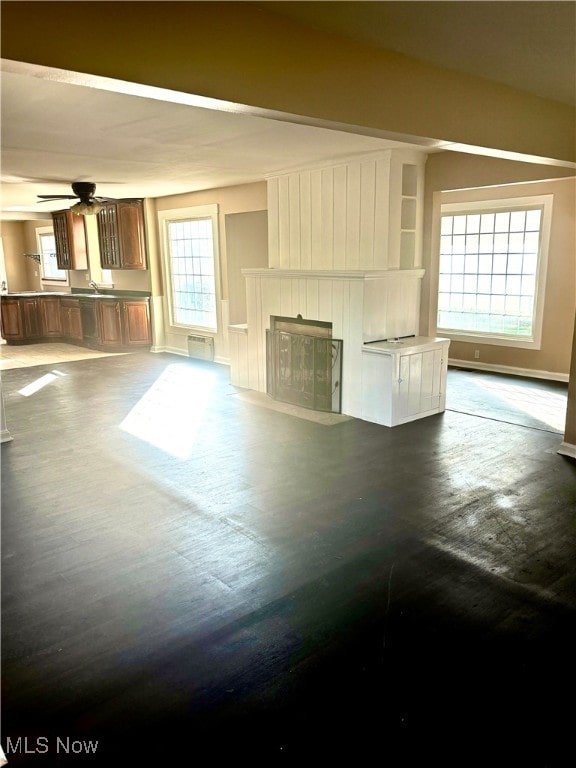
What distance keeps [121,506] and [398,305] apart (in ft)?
→ 10.9

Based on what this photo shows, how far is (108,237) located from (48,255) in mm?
3998

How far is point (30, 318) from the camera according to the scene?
36.3 ft

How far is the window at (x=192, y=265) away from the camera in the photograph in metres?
8.58

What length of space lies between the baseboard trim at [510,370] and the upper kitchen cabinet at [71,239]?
7.21 m

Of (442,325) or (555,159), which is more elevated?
(555,159)

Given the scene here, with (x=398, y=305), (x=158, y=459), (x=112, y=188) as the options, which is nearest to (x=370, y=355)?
(x=398, y=305)

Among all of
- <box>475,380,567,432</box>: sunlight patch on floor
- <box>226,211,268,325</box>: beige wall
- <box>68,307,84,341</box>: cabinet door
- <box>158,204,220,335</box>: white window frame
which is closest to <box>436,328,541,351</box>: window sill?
<box>475,380,567,432</box>: sunlight patch on floor

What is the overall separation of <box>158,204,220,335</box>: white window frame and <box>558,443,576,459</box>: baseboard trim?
5.45m

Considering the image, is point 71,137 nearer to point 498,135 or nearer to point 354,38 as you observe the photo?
point 354,38

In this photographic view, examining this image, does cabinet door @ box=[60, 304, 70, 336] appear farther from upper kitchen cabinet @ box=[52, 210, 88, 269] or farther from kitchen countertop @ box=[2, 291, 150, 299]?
upper kitchen cabinet @ box=[52, 210, 88, 269]

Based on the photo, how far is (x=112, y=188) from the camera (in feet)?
25.8

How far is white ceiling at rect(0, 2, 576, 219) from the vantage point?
2.36 meters

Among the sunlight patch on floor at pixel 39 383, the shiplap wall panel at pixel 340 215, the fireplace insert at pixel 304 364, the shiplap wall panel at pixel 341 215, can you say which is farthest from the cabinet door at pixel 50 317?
the shiplap wall panel at pixel 340 215

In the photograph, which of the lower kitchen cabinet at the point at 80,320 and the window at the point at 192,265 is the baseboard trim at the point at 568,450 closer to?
the window at the point at 192,265
